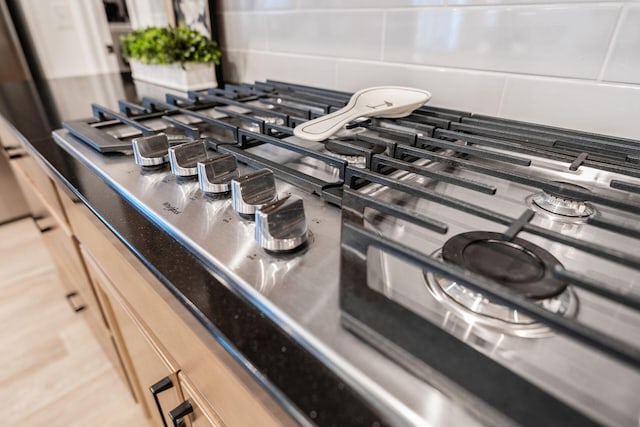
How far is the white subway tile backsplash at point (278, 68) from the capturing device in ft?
2.97

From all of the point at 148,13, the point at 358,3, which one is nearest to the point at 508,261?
the point at 358,3

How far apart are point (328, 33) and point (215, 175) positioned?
58 cm

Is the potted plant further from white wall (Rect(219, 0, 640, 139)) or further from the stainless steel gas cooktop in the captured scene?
the stainless steel gas cooktop

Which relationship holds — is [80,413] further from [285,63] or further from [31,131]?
[285,63]

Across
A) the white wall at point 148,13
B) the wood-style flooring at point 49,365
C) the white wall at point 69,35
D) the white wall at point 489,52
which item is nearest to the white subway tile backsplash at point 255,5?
the white wall at point 489,52

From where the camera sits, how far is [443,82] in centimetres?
71

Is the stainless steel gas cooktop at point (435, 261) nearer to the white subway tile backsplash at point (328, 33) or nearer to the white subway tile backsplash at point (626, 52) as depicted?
the white subway tile backsplash at point (626, 52)

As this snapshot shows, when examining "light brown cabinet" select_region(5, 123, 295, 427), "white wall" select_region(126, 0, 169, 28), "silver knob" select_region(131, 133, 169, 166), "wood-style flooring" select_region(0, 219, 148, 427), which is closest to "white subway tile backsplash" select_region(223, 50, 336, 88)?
"white wall" select_region(126, 0, 169, 28)

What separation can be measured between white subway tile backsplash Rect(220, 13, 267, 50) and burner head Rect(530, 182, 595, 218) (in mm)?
853

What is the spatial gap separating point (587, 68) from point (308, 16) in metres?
0.59

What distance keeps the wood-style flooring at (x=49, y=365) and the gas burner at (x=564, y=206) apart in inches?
44.8

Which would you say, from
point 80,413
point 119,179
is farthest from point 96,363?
point 119,179

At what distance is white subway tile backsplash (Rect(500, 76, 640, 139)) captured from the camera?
539 mm

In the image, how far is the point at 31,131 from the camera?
29.0 inches
